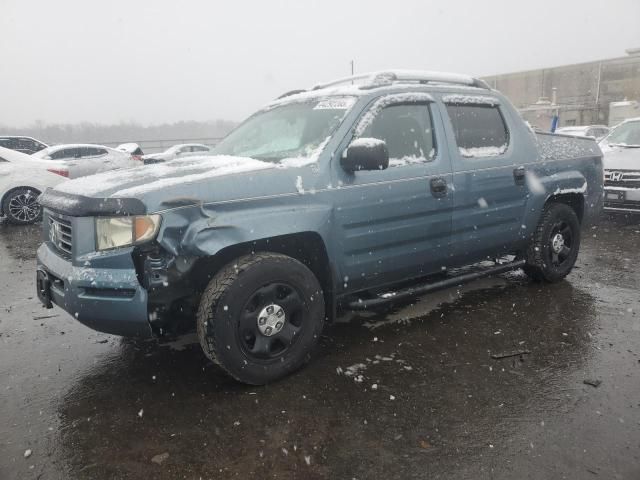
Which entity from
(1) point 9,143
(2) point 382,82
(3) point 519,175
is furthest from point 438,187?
(1) point 9,143

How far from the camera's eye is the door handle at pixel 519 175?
157 inches

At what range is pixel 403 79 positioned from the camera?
12.5ft

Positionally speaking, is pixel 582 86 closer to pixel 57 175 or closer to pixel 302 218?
pixel 57 175

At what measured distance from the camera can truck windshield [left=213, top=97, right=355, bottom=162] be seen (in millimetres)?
3216

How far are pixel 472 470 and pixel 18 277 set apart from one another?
17.3ft

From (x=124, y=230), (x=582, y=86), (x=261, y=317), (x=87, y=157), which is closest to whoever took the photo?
(x=124, y=230)

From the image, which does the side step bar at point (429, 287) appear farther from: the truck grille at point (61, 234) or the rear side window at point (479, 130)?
the truck grille at point (61, 234)

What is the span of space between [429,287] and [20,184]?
26.6 ft

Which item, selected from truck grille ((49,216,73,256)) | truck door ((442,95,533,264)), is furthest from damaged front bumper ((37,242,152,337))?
truck door ((442,95,533,264))

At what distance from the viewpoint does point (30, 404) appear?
2693 millimetres

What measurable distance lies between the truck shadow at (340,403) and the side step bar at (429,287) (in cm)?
32

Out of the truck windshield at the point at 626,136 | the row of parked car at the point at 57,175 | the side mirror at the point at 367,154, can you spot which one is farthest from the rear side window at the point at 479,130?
the truck windshield at the point at 626,136

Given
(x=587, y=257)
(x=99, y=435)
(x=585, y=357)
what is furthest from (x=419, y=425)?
(x=587, y=257)

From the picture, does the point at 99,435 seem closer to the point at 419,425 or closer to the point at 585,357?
the point at 419,425
